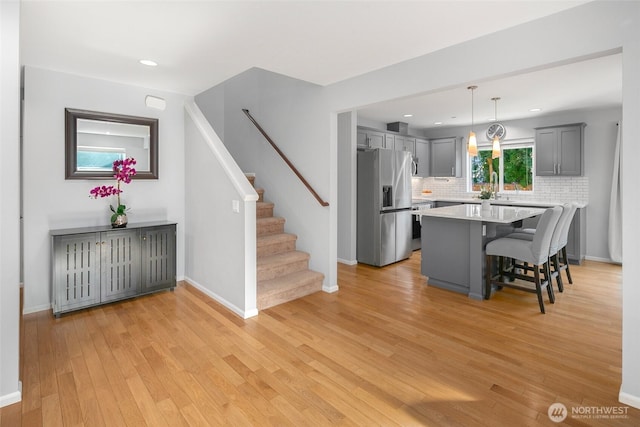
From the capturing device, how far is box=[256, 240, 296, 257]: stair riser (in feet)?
13.2

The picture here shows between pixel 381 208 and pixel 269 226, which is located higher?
pixel 381 208

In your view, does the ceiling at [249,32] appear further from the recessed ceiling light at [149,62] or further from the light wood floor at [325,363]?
the light wood floor at [325,363]

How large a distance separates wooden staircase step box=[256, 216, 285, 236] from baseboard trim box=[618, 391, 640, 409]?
3.48 m

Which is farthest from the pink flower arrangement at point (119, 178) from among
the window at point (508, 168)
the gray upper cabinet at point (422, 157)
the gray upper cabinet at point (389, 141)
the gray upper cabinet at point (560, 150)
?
the gray upper cabinet at point (560, 150)

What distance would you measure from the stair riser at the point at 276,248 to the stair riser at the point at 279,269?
268 mm

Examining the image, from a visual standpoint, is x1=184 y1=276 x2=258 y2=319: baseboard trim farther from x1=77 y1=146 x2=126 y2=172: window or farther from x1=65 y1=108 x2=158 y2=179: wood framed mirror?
x1=77 y1=146 x2=126 y2=172: window

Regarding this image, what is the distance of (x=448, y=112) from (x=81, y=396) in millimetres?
6040

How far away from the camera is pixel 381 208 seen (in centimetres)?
520

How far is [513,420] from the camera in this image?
6.11 feet

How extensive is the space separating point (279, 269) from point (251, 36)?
2.37 m

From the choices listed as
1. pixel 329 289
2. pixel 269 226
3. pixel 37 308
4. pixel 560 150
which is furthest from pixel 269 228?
pixel 560 150

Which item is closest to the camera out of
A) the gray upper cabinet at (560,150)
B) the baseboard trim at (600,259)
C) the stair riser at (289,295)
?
the stair riser at (289,295)

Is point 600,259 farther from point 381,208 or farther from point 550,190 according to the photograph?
point 381,208

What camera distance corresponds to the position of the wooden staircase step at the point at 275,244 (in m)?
4.01
